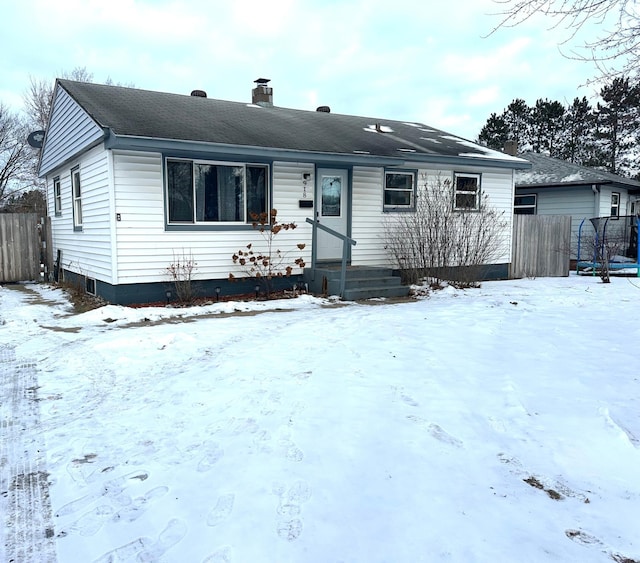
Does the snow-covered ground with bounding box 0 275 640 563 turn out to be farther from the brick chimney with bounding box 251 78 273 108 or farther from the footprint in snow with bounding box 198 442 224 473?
the brick chimney with bounding box 251 78 273 108

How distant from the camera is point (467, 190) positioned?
13.2m

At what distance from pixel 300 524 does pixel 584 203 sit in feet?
65.2

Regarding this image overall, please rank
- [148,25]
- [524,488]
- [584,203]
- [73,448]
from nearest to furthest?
[524,488], [73,448], [148,25], [584,203]

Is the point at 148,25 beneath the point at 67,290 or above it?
above

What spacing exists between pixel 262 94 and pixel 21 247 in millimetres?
8125

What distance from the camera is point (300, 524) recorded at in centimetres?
255

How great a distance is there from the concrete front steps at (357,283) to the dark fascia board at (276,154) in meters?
2.33

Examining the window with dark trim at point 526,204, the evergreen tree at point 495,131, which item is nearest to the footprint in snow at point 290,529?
the window with dark trim at point 526,204

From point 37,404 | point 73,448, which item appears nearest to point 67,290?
point 37,404

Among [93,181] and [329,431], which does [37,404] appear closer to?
[329,431]

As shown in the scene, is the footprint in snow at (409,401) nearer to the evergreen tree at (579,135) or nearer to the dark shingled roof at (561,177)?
the dark shingled roof at (561,177)

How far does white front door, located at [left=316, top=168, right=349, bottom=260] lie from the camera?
11.1 metres

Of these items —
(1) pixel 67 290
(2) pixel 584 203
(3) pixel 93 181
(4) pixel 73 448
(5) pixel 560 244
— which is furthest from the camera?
(2) pixel 584 203

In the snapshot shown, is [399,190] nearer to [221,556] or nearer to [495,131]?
[221,556]
